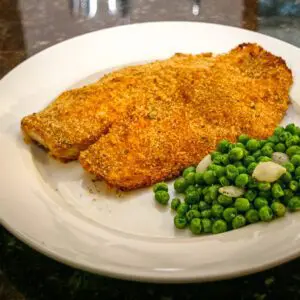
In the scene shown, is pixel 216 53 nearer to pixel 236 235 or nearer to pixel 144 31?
pixel 144 31

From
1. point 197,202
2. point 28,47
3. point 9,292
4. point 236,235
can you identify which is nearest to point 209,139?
point 197,202

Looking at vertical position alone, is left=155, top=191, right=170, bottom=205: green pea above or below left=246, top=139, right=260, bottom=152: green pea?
below

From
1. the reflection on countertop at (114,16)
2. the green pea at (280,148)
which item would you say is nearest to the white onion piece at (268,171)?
the green pea at (280,148)

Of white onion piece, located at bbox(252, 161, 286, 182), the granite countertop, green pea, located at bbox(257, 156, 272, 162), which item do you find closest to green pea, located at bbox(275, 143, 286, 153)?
green pea, located at bbox(257, 156, 272, 162)

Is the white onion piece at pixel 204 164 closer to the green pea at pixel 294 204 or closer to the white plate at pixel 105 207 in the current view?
the white plate at pixel 105 207

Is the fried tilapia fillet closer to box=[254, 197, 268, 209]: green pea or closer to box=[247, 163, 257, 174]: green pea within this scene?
box=[247, 163, 257, 174]: green pea
